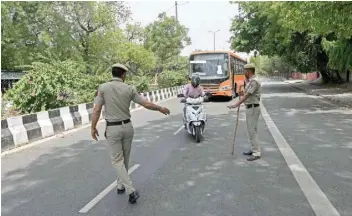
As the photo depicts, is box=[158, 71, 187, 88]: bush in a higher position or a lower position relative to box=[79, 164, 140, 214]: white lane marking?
higher

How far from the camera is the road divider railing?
948cm

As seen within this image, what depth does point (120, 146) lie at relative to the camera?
546 cm

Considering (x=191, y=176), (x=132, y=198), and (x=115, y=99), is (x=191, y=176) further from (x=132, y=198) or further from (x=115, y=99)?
(x=115, y=99)

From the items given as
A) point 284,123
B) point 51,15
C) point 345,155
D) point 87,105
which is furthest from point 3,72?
point 345,155

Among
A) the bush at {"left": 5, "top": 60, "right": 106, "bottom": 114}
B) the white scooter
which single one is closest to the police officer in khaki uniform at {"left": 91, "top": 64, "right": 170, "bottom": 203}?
the white scooter

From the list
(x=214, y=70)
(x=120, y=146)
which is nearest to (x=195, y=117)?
(x=120, y=146)

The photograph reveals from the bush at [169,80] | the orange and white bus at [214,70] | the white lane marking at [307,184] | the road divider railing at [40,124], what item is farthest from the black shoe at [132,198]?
the bush at [169,80]

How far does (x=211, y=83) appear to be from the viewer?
905 inches

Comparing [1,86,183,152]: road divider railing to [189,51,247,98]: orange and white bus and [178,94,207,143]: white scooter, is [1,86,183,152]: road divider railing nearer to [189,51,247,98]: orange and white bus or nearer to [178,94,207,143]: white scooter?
[178,94,207,143]: white scooter

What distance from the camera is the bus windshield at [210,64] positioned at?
23188 millimetres

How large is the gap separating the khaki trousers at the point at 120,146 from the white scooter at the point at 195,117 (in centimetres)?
433

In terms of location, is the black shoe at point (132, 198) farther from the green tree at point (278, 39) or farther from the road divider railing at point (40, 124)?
the green tree at point (278, 39)

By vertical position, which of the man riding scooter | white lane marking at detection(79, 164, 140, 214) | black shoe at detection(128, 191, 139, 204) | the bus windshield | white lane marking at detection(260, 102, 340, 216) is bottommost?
white lane marking at detection(260, 102, 340, 216)

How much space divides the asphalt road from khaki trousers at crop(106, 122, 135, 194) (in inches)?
12.0
